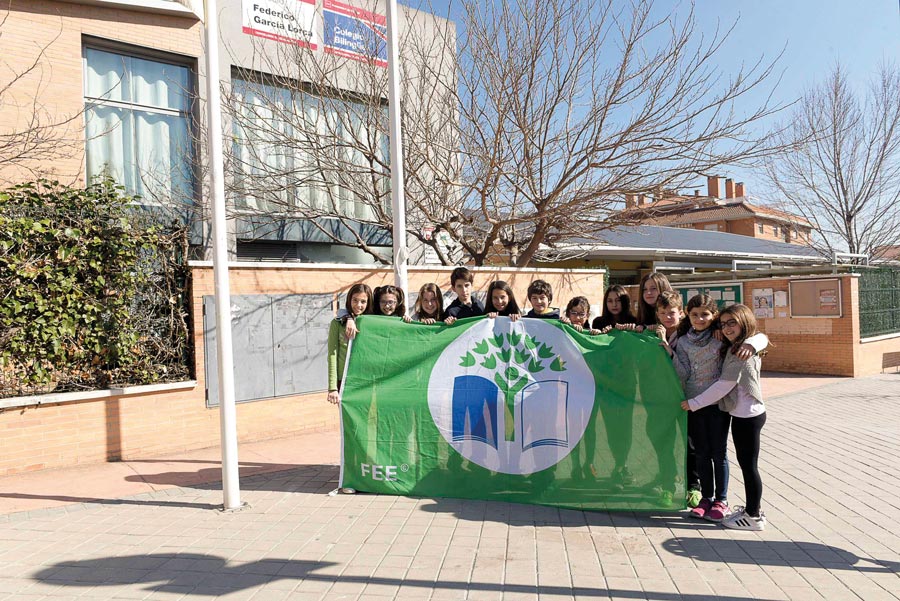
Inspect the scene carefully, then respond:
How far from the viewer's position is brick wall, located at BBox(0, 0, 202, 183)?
995 centimetres

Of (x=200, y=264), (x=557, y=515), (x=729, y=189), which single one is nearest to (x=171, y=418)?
(x=200, y=264)

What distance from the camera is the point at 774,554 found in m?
4.35

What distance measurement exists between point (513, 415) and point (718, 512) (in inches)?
69.2

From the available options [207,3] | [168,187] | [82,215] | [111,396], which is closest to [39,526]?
[111,396]

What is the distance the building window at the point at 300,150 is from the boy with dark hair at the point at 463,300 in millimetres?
4950

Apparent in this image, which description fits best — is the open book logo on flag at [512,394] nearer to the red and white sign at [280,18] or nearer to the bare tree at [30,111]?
the bare tree at [30,111]

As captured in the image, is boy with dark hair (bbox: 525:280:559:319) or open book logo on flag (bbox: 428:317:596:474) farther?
boy with dark hair (bbox: 525:280:559:319)

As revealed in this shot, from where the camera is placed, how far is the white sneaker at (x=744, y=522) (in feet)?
15.8

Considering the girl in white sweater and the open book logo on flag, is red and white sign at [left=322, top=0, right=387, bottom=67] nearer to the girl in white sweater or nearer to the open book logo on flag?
the open book logo on flag

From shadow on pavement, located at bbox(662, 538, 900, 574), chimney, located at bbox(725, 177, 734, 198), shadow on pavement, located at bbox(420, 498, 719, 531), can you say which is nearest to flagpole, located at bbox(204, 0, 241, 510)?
shadow on pavement, located at bbox(420, 498, 719, 531)

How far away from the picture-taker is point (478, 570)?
13.6 feet

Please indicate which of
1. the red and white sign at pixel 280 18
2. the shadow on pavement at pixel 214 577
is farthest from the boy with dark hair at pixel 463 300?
the red and white sign at pixel 280 18

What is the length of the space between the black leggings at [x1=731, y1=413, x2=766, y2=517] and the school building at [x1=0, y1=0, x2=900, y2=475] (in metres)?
5.55

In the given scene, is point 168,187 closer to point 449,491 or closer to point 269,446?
point 269,446
